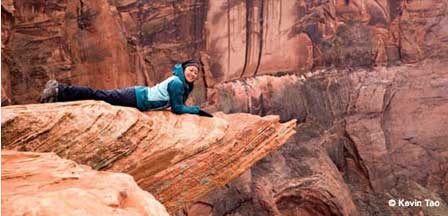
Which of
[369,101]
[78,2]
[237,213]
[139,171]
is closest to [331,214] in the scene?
[237,213]

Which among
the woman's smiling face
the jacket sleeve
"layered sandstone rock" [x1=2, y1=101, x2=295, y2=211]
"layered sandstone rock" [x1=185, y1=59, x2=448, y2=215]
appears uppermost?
the woman's smiling face

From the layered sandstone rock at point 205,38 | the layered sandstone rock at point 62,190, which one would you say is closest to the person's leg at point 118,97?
the layered sandstone rock at point 62,190

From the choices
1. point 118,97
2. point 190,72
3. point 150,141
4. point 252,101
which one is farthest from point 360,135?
point 150,141

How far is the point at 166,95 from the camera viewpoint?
26.9 feet

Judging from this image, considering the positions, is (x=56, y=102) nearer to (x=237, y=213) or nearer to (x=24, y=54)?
(x=24, y=54)

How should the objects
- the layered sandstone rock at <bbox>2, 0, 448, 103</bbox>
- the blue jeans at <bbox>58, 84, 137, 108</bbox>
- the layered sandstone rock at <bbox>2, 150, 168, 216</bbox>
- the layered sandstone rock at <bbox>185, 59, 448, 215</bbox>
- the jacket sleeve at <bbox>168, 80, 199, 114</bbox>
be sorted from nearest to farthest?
the layered sandstone rock at <bbox>2, 150, 168, 216</bbox>
the blue jeans at <bbox>58, 84, 137, 108</bbox>
the jacket sleeve at <bbox>168, 80, 199, 114</bbox>
the layered sandstone rock at <bbox>2, 0, 448, 103</bbox>
the layered sandstone rock at <bbox>185, 59, 448, 215</bbox>

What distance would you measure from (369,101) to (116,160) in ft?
46.2

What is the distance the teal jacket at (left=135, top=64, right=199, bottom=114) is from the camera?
8141 mm

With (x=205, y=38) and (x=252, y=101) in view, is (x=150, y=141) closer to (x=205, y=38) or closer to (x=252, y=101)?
(x=205, y=38)

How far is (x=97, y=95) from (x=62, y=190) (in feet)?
10.2

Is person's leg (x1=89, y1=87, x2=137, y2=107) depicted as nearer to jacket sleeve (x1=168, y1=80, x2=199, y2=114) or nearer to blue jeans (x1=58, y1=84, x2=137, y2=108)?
blue jeans (x1=58, y1=84, x2=137, y2=108)

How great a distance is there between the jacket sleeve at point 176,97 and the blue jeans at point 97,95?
17.6 inches

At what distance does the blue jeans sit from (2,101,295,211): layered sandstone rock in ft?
1.02


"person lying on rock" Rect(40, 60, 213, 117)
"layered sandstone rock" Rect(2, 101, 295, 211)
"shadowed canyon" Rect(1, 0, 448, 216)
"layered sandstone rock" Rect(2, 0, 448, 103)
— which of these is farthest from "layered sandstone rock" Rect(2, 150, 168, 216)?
"layered sandstone rock" Rect(2, 0, 448, 103)
